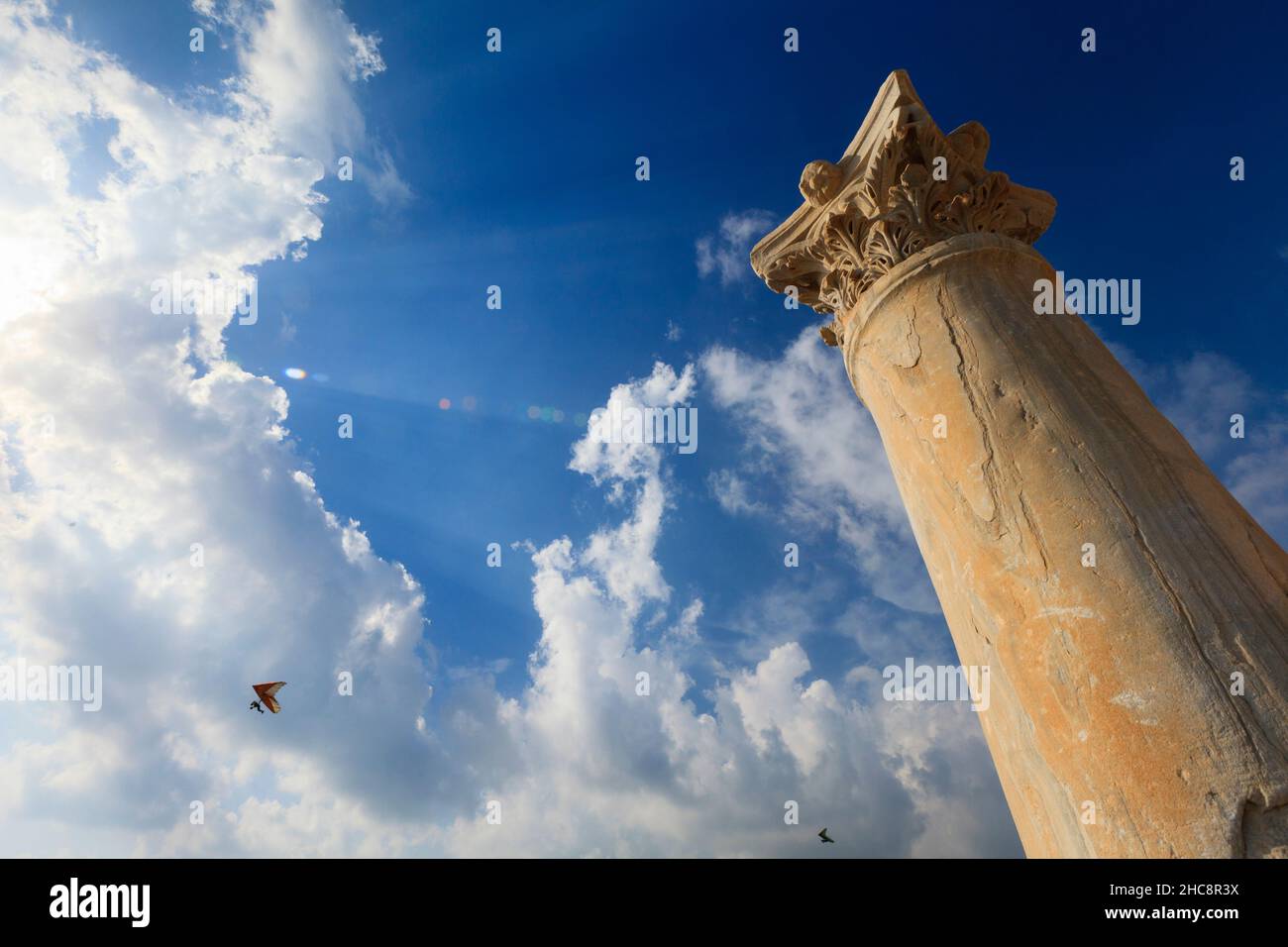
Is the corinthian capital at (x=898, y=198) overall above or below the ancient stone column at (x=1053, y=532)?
above

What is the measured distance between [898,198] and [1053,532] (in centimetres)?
493

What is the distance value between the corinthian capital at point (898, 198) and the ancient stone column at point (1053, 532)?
30 mm

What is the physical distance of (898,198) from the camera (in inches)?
344

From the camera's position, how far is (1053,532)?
231 inches

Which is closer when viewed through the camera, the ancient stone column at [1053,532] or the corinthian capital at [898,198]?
the ancient stone column at [1053,532]

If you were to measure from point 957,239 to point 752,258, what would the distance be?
303cm

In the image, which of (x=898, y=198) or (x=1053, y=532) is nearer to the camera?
(x=1053, y=532)

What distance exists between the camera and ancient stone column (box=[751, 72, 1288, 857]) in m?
4.65

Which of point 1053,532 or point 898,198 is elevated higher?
point 898,198

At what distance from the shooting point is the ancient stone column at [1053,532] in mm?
4652

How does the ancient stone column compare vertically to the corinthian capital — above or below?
below

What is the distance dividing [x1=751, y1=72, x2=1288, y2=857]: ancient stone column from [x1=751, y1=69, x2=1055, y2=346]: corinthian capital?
1.2 inches
